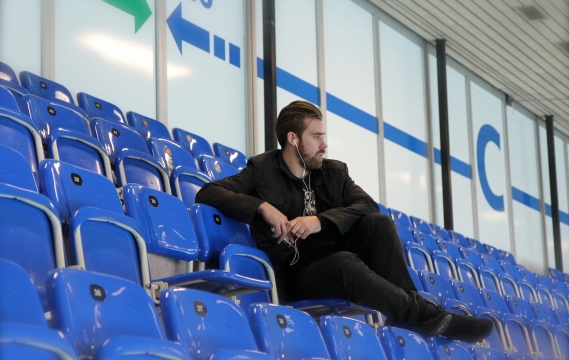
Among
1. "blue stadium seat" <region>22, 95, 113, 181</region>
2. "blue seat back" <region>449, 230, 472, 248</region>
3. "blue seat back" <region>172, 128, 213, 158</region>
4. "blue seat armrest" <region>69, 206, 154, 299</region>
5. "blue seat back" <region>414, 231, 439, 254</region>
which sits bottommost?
"blue seat armrest" <region>69, 206, 154, 299</region>

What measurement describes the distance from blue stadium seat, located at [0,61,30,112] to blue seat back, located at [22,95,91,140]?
106 mm

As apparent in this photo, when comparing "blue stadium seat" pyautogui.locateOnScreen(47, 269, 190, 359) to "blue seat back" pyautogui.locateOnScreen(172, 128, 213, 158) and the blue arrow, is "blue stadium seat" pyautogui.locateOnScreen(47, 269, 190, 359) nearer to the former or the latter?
"blue seat back" pyautogui.locateOnScreen(172, 128, 213, 158)

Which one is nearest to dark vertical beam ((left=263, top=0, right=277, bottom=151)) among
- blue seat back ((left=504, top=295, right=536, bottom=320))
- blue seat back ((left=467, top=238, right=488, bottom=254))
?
blue seat back ((left=504, top=295, right=536, bottom=320))

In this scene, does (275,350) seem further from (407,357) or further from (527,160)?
(527,160)

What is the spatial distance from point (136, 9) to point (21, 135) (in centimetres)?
303

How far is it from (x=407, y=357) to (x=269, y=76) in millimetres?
4332

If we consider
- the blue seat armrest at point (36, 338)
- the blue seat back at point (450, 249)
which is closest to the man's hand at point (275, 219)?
the blue seat armrest at point (36, 338)

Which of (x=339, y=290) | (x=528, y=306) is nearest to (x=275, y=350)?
(x=339, y=290)

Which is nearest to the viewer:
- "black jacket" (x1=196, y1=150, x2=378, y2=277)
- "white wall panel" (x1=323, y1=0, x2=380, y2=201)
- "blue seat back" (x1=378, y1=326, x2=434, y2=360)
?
"blue seat back" (x1=378, y1=326, x2=434, y2=360)

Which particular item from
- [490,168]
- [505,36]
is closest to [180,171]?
[505,36]

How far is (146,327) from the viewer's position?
168cm

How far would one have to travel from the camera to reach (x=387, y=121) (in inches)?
344

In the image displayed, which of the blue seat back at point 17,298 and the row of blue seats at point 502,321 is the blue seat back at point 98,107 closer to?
the row of blue seats at point 502,321

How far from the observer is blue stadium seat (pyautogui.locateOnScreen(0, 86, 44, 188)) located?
2.96 meters
